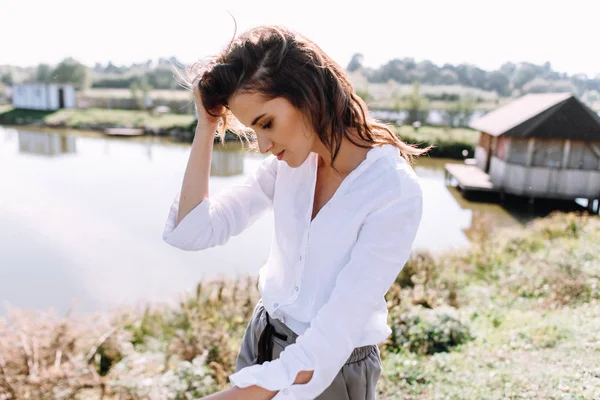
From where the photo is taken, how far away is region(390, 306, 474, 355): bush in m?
3.70

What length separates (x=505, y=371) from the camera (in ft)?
9.62

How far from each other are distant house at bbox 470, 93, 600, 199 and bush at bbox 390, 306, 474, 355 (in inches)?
397

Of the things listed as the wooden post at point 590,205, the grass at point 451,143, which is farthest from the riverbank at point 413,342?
the grass at point 451,143

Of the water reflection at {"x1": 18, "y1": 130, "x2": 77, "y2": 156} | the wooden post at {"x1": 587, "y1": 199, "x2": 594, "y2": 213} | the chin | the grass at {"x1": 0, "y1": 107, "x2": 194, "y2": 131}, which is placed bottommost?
the water reflection at {"x1": 18, "y1": 130, "x2": 77, "y2": 156}

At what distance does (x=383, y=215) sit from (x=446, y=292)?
14.4 ft

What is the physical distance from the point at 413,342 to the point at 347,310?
3046mm

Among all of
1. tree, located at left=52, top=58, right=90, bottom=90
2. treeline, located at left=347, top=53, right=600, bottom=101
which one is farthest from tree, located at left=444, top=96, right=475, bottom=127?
tree, located at left=52, top=58, right=90, bottom=90

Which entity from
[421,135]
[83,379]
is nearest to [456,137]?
[421,135]

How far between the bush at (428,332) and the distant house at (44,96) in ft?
111

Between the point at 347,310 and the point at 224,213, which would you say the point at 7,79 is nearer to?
the point at 224,213

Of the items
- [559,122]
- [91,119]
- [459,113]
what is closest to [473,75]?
[459,113]

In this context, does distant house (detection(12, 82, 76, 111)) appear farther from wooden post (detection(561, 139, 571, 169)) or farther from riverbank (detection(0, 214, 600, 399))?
riverbank (detection(0, 214, 600, 399))

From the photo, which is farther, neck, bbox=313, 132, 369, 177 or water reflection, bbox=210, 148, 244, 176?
water reflection, bbox=210, 148, 244, 176

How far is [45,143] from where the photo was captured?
22.1m
